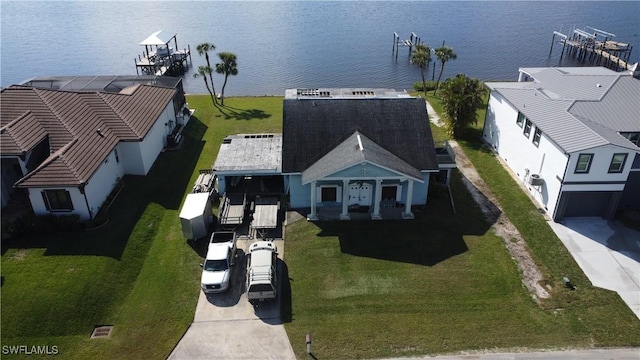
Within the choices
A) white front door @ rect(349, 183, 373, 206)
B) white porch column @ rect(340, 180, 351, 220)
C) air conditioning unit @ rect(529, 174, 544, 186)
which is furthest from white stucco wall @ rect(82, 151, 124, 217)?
air conditioning unit @ rect(529, 174, 544, 186)

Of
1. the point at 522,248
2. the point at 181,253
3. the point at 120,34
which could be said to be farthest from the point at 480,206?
the point at 120,34

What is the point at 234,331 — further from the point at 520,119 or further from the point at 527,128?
the point at 520,119

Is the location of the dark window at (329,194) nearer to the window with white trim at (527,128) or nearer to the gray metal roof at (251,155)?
the gray metal roof at (251,155)

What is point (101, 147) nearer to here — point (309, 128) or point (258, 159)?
point (258, 159)

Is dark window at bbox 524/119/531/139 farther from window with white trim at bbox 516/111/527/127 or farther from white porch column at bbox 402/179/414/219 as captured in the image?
white porch column at bbox 402/179/414/219

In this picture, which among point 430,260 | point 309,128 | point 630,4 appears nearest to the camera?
point 430,260

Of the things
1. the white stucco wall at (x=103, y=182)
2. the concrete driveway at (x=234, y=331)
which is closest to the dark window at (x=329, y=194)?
the concrete driveway at (x=234, y=331)
